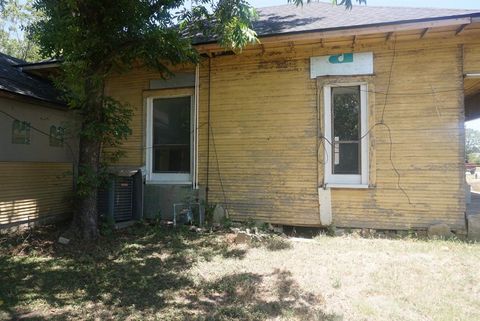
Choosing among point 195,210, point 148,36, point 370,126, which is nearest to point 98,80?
point 148,36

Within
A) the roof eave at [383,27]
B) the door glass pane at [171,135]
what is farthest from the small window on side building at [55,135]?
the roof eave at [383,27]

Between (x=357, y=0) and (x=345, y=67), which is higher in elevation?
(x=357, y=0)

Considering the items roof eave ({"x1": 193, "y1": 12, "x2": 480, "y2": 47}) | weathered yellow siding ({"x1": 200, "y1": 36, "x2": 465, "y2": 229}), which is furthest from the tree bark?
roof eave ({"x1": 193, "y1": 12, "x2": 480, "y2": 47})

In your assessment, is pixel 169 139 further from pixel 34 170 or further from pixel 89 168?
pixel 34 170

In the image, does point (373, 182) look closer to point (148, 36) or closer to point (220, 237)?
point (220, 237)

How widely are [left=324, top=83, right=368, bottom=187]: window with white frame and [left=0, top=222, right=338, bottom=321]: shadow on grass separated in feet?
8.49

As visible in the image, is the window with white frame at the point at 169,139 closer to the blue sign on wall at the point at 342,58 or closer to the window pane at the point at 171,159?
the window pane at the point at 171,159

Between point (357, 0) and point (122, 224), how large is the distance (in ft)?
19.7

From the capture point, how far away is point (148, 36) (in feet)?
19.5

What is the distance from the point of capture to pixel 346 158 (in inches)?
279

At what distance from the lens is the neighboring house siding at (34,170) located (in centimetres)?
702

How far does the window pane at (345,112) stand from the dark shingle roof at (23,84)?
19.3 ft

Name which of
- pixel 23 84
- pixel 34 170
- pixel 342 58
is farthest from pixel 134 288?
pixel 23 84

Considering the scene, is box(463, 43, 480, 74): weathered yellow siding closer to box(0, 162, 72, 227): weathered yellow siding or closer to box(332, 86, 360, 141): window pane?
box(332, 86, 360, 141): window pane
